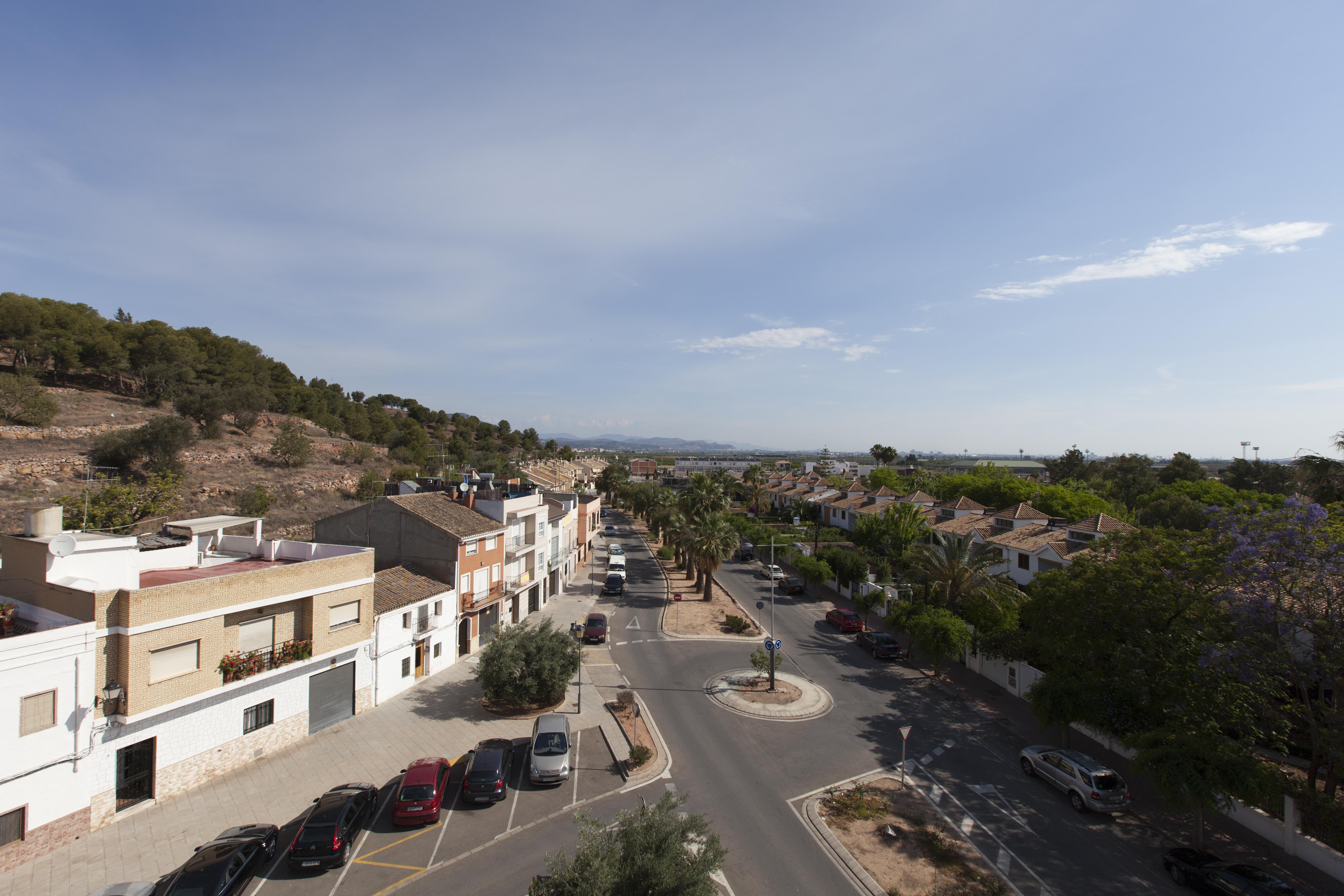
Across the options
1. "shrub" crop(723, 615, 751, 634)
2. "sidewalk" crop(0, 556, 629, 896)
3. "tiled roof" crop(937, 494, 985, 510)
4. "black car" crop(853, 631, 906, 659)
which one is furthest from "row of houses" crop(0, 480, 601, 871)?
"tiled roof" crop(937, 494, 985, 510)

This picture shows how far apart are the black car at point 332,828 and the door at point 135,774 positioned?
5.07 metres

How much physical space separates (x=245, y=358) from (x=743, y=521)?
279 feet

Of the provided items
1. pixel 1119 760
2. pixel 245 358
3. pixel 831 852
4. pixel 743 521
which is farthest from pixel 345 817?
pixel 245 358

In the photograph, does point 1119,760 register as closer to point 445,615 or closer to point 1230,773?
point 1230,773

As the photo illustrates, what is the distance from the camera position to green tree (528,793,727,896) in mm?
9719

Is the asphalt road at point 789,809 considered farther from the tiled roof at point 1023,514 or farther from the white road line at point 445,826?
the tiled roof at point 1023,514

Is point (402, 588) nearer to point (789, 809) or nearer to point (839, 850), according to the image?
point (789, 809)

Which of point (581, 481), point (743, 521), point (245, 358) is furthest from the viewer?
point (581, 481)

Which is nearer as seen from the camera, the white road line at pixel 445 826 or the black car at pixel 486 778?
the white road line at pixel 445 826

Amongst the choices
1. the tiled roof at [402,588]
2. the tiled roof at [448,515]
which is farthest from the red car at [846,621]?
the tiled roof at [402,588]

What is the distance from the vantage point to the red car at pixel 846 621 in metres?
36.3

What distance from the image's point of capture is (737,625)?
36.2 meters

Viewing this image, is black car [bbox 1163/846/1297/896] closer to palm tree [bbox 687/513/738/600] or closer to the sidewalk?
the sidewalk

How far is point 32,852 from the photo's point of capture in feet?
46.1
